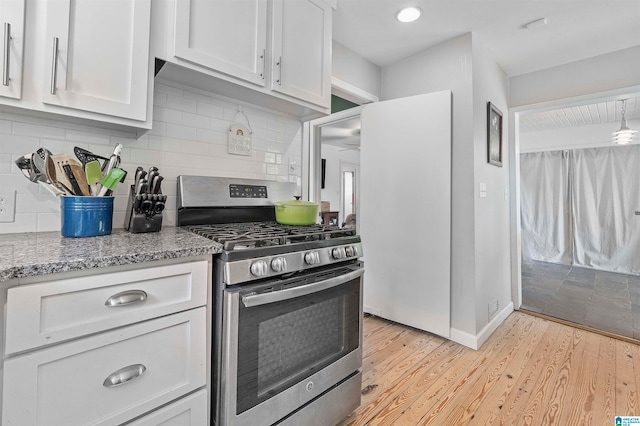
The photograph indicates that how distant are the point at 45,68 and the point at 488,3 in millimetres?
2457

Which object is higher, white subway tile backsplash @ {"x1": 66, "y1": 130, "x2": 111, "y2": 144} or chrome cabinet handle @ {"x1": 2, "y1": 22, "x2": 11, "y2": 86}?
chrome cabinet handle @ {"x1": 2, "y1": 22, "x2": 11, "y2": 86}

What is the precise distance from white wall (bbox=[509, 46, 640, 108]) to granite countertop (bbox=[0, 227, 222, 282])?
3371 mm

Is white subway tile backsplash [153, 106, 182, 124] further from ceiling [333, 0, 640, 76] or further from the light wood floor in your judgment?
the light wood floor

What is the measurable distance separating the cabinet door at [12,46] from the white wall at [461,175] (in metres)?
2.49

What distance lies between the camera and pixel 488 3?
6.46 ft

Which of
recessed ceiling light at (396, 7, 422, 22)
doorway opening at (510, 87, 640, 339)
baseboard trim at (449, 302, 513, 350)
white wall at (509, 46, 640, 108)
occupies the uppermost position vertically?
recessed ceiling light at (396, 7, 422, 22)

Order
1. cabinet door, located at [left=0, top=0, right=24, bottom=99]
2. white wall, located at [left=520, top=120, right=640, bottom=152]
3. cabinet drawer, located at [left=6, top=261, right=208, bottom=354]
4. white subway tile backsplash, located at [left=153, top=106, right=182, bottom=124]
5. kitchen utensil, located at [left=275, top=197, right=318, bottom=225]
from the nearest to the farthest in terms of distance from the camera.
→ cabinet drawer, located at [left=6, top=261, right=208, bottom=354] → cabinet door, located at [left=0, top=0, right=24, bottom=99] → white subway tile backsplash, located at [left=153, top=106, right=182, bottom=124] → kitchen utensil, located at [left=275, top=197, right=318, bottom=225] → white wall, located at [left=520, top=120, right=640, bottom=152]

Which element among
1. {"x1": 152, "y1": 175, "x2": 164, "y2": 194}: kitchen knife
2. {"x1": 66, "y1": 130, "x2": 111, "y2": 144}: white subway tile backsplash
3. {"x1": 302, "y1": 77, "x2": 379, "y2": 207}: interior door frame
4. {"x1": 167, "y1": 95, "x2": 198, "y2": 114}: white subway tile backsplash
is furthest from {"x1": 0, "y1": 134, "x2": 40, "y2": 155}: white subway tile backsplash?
{"x1": 302, "y1": 77, "x2": 379, "y2": 207}: interior door frame

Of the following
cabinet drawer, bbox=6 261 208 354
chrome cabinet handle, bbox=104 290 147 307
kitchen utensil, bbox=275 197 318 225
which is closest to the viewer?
cabinet drawer, bbox=6 261 208 354

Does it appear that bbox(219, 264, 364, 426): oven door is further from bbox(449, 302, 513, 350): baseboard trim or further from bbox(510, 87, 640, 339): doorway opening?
bbox(510, 87, 640, 339): doorway opening

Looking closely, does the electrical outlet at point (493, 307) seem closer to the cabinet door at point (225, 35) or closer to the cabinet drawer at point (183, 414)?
the cabinet drawer at point (183, 414)

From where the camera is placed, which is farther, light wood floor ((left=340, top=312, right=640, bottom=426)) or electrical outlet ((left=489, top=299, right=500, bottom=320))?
electrical outlet ((left=489, top=299, right=500, bottom=320))

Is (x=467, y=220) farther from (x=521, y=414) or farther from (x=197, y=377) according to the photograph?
(x=197, y=377)

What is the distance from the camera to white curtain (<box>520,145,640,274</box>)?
15.0ft
